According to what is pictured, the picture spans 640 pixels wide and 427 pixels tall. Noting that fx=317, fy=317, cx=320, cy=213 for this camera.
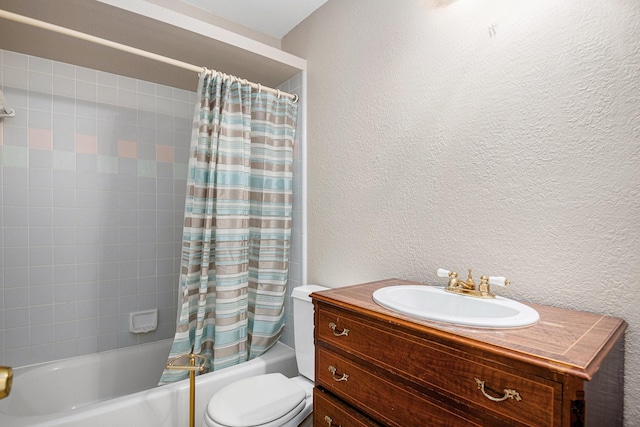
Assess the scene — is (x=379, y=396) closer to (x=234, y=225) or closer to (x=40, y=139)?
(x=234, y=225)

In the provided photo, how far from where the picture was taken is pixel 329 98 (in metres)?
1.94

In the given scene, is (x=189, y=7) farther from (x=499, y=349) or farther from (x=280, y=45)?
(x=499, y=349)

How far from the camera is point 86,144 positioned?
203cm

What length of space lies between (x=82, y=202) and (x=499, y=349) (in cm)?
235

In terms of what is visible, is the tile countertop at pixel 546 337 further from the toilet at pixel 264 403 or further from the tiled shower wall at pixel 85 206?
the tiled shower wall at pixel 85 206

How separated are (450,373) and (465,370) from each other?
0.04m

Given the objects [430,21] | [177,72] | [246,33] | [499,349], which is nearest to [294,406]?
[499,349]

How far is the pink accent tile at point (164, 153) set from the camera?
227cm

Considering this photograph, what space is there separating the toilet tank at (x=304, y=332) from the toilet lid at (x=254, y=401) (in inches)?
7.9

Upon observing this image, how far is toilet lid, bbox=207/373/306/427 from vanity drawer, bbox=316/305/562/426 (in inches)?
18.7

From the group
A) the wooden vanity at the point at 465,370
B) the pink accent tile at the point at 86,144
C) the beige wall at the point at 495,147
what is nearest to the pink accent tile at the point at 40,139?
the pink accent tile at the point at 86,144

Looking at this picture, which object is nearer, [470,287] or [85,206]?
[470,287]

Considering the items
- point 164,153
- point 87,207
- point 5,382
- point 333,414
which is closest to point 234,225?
point 164,153

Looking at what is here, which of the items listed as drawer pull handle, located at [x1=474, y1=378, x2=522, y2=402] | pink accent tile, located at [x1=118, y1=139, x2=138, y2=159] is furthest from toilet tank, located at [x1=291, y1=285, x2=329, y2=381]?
pink accent tile, located at [x1=118, y1=139, x2=138, y2=159]
